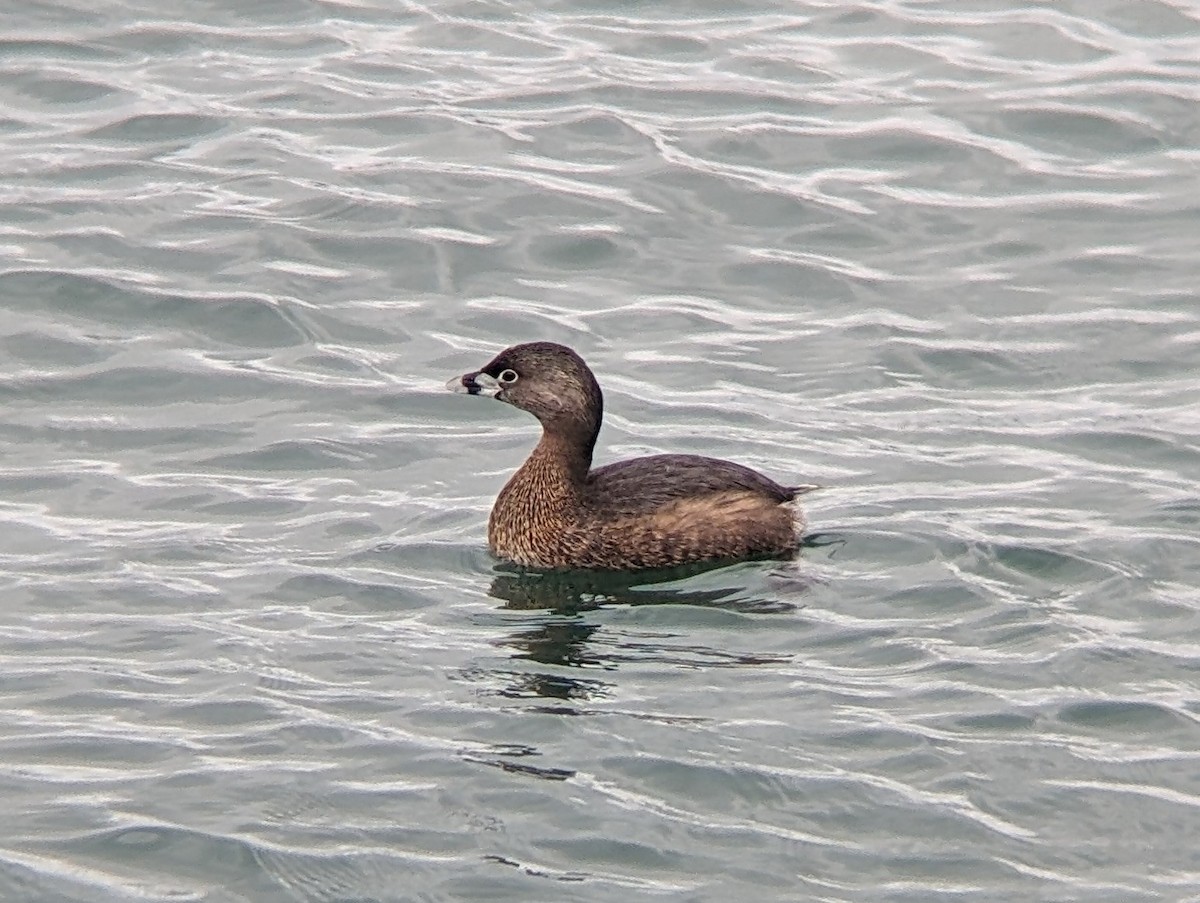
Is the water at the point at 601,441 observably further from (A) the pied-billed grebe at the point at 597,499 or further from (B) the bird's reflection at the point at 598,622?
(A) the pied-billed grebe at the point at 597,499

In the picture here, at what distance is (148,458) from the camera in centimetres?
1302

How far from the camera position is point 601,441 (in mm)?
13594

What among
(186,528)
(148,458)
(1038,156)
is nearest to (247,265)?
(148,458)

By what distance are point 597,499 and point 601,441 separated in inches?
58.9

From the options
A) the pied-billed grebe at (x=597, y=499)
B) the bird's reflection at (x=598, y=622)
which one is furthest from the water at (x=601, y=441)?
the pied-billed grebe at (x=597, y=499)

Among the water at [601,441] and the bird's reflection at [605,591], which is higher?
the water at [601,441]

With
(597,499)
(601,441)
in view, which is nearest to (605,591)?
(597,499)

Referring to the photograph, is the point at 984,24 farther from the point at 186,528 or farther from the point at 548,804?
the point at 548,804

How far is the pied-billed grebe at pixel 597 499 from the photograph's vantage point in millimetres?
11867

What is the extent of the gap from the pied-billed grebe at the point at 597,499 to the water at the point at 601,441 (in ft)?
0.84

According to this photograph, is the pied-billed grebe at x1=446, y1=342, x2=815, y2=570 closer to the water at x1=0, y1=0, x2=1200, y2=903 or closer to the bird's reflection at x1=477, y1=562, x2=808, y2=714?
the bird's reflection at x1=477, y1=562, x2=808, y2=714

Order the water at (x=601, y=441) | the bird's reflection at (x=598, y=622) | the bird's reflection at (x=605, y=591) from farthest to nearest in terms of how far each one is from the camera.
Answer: the bird's reflection at (x=605, y=591)
the bird's reflection at (x=598, y=622)
the water at (x=601, y=441)

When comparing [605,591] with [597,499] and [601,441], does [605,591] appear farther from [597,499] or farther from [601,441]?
[601,441]

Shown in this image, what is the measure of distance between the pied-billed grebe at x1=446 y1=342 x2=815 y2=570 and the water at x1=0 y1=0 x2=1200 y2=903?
0.26 metres
